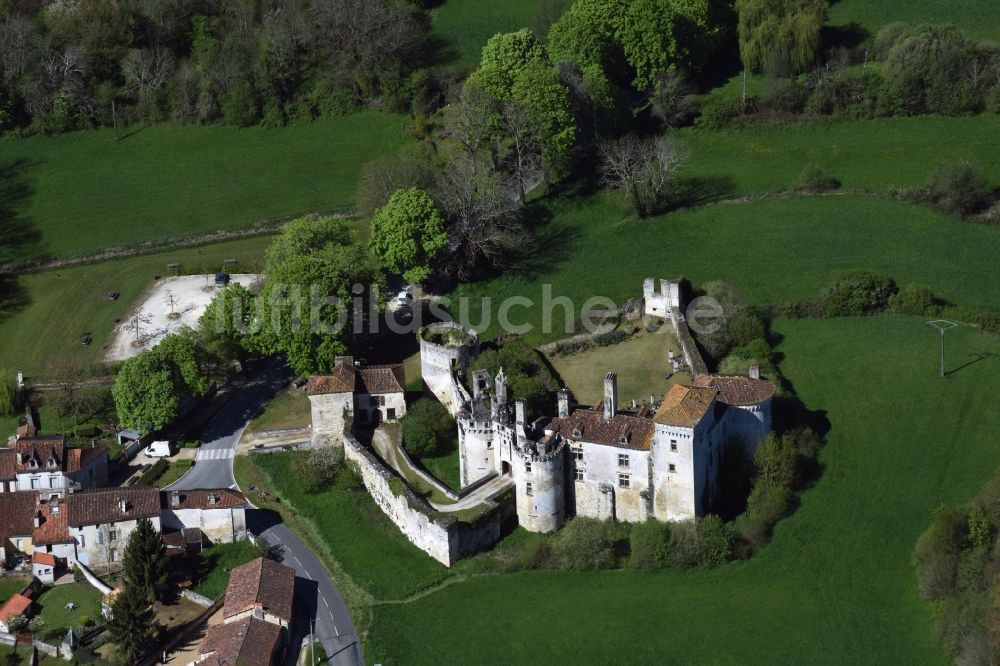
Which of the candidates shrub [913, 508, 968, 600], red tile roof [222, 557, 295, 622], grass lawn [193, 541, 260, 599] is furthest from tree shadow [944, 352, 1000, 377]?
grass lawn [193, 541, 260, 599]

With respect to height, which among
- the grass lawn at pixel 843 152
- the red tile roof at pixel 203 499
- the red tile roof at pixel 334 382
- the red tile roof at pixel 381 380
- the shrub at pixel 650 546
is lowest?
the shrub at pixel 650 546

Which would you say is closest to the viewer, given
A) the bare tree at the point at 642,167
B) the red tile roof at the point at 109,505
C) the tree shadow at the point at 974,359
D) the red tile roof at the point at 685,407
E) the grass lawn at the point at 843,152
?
the red tile roof at the point at 685,407

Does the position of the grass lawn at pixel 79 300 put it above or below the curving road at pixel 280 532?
above

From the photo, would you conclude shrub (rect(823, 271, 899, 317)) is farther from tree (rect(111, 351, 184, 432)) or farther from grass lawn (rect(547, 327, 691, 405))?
tree (rect(111, 351, 184, 432))

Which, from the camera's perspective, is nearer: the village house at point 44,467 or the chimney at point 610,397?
the chimney at point 610,397

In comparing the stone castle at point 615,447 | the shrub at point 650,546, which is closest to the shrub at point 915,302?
the stone castle at point 615,447

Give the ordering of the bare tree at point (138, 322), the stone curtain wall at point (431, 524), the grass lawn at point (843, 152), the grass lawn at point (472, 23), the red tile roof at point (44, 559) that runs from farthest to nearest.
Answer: the grass lawn at point (472, 23), the grass lawn at point (843, 152), the bare tree at point (138, 322), the red tile roof at point (44, 559), the stone curtain wall at point (431, 524)

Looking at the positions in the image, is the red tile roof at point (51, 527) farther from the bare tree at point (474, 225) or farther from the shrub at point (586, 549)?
the bare tree at point (474, 225)
